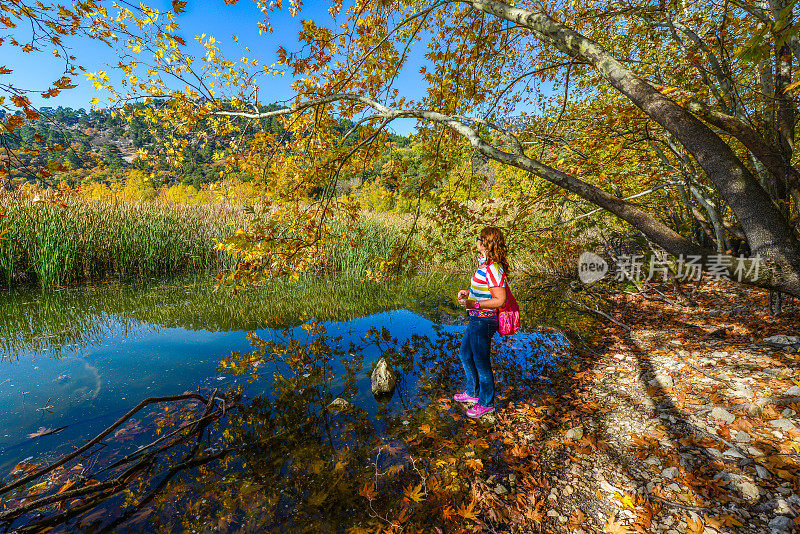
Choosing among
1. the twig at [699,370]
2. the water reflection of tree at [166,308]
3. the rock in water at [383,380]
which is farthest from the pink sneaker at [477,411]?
the water reflection of tree at [166,308]

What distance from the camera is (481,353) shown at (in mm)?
2879

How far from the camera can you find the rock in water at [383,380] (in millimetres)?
3385

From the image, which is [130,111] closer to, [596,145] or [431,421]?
[431,421]

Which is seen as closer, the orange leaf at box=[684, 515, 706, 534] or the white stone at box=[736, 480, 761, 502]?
the orange leaf at box=[684, 515, 706, 534]

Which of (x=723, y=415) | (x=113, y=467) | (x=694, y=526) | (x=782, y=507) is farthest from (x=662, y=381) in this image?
(x=113, y=467)

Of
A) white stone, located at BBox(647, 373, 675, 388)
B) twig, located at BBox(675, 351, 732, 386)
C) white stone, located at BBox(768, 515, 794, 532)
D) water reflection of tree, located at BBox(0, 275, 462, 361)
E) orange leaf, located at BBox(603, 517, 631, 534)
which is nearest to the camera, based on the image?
white stone, located at BBox(768, 515, 794, 532)

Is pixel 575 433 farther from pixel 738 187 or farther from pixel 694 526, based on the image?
pixel 738 187

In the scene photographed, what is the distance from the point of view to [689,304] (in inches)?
231

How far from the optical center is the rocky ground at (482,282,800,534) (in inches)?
72.1

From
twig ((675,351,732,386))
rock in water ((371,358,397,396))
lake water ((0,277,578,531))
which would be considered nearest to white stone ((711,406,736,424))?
twig ((675,351,732,386))

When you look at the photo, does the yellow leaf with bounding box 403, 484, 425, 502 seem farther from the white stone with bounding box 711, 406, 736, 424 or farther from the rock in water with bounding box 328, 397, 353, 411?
the white stone with bounding box 711, 406, 736, 424

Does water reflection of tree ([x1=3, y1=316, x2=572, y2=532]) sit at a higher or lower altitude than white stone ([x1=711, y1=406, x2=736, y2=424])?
lower

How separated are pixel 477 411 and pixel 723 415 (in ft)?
6.69

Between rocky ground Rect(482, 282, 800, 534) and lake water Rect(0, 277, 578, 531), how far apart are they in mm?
656
